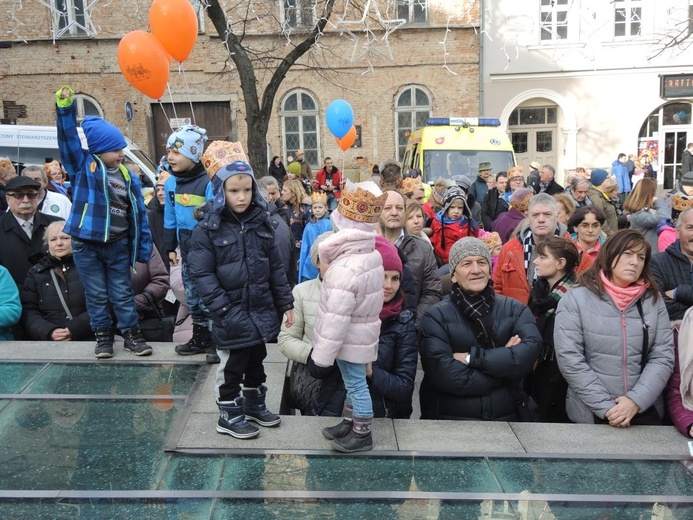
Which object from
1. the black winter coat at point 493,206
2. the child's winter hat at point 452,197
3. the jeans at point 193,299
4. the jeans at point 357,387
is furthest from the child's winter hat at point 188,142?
the black winter coat at point 493,206

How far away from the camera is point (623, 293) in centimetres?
430

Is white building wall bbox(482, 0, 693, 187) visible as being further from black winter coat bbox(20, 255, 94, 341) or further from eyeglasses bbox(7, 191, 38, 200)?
black winter coat bbox(20, 255, 94, 341)

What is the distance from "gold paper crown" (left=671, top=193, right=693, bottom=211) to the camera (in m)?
6.56

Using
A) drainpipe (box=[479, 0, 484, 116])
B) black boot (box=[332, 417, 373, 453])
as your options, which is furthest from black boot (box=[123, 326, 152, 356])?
drainpipe (box=[479, 0, 484, 116])

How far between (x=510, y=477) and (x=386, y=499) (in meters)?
0.76

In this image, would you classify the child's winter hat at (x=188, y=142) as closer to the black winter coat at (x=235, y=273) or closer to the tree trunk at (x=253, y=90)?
the black winter coat at (x=235, y=273)

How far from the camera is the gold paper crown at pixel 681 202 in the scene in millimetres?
6562

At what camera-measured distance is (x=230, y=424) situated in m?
4.12

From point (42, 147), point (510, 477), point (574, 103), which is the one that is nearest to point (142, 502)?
point (510, 477)

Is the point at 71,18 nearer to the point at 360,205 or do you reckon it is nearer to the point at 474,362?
the point at 360,205

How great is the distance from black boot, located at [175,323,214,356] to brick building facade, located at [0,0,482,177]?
57.2 feet

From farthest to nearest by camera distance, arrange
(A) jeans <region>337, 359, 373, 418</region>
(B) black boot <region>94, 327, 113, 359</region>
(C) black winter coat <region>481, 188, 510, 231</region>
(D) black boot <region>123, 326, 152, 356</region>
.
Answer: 1. (C) black winter coat <region>481, 188, 510, 231</region>
2. (D) black boot <region>123, 326, 152, 356</region>
3. (B) black boot <region>94, 327, 113, 359</region>
4. (A) jeans <region>337, 359, 373, 418</region>

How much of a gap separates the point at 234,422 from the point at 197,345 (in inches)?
60.3

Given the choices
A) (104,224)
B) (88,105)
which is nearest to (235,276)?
(104,224)
